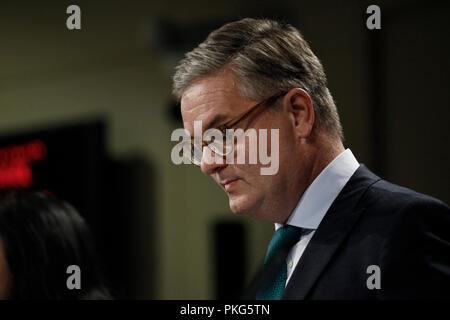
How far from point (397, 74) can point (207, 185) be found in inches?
43.8

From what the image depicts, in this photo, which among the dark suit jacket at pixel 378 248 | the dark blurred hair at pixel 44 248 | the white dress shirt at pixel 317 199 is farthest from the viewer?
the dark blurred hair at pixel 44 248

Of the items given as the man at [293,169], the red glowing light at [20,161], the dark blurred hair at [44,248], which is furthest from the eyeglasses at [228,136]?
the red glowing light at [20,161]

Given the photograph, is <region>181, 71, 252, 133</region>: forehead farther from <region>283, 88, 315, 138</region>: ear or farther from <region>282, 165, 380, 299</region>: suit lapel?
<region>282, 165, 380, 299</region>: suit lapel

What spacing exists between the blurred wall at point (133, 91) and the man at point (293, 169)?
129cm

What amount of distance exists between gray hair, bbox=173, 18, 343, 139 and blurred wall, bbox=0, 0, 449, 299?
4.11 ft

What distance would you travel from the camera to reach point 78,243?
4.51 feet

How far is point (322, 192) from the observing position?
1.00m

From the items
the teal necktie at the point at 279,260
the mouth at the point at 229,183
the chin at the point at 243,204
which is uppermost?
the mouth at the point at 229,183

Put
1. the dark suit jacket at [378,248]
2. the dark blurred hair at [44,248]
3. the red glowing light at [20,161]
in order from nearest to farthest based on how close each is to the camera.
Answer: the dark suit jacket at [378,248]
the dark blurred hair at [44,248]
the red glowing light at [20,161]

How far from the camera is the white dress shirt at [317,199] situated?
3.24 ft

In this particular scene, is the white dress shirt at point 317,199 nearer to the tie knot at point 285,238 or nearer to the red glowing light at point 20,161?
the tie knot at point 285,238

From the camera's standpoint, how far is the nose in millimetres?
1021
